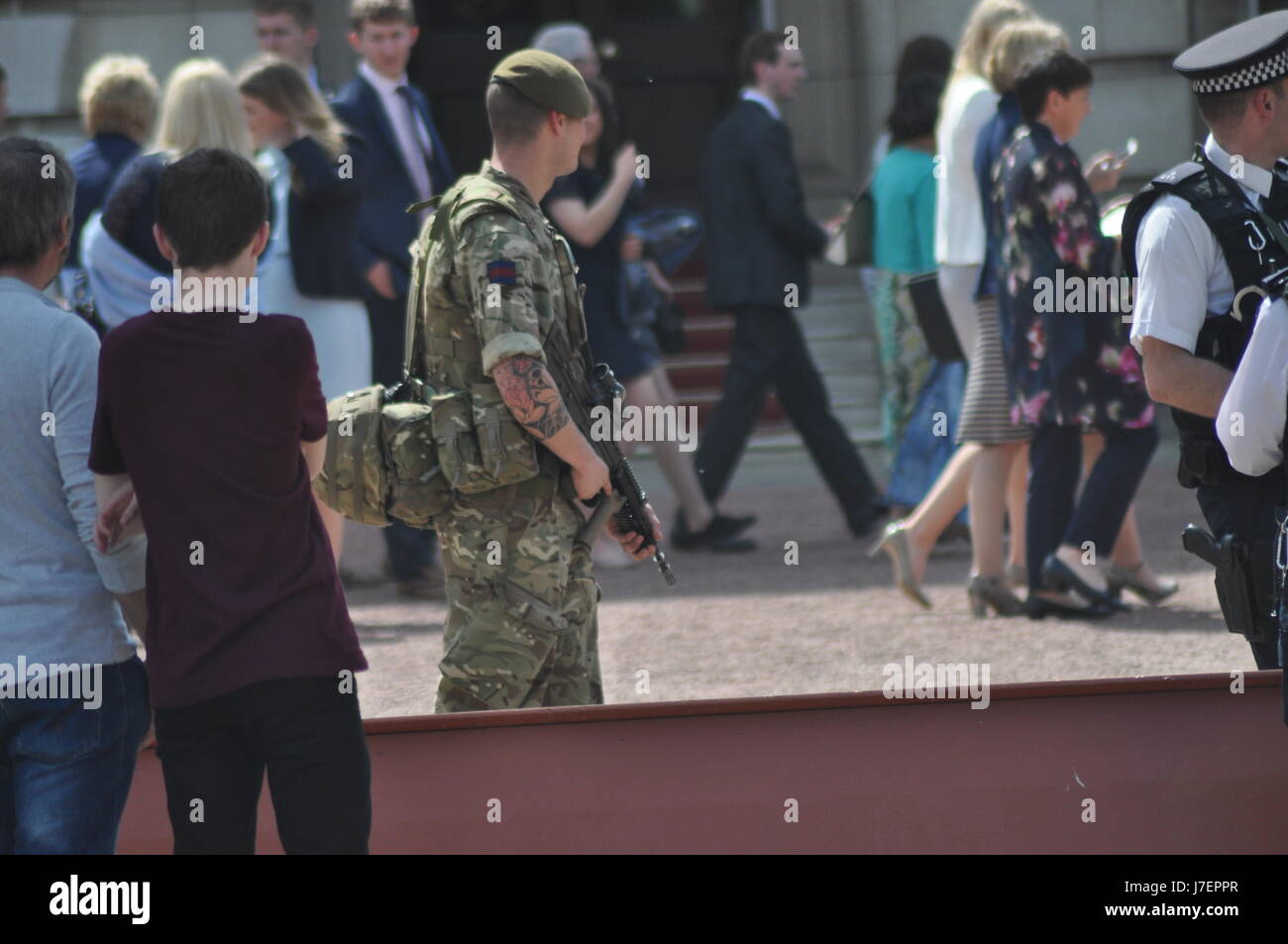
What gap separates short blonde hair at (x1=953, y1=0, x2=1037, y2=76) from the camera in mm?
7309

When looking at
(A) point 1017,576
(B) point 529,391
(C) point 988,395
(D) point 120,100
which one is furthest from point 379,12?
(B) point 529,391

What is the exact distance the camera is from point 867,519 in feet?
27.9

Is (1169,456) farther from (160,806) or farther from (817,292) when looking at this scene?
(160,806)

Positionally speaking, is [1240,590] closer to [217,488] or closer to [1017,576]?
[217,488]

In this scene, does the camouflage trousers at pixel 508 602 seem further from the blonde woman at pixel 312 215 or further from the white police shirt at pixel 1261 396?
the blonde woman at pixel 312 215

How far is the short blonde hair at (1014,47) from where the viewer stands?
688cm

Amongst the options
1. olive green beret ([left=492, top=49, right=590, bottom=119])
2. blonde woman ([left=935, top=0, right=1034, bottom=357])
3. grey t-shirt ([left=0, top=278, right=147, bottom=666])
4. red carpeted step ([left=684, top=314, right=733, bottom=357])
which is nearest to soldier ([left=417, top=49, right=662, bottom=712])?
olive green beret ([left=492, top=49, right=590, bottom=119])

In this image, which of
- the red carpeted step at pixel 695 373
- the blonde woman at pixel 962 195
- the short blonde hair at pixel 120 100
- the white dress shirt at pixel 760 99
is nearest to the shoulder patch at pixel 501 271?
the short blonde hair at pixel 120 100

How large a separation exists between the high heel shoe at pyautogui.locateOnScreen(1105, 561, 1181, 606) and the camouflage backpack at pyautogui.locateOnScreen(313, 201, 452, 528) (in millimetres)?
3349

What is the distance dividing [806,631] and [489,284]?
2.99 meters

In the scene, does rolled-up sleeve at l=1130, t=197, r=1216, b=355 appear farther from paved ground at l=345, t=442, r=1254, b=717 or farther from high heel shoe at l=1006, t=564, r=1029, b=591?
high heel shoe at l=1006, t=564, r=1029, b=591

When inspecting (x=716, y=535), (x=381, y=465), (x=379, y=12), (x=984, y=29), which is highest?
(x=379, y=12)

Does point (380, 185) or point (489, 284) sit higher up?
point (380, 185)
